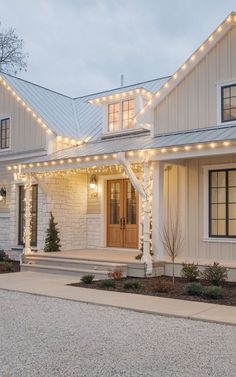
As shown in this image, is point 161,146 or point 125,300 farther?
point 161,146

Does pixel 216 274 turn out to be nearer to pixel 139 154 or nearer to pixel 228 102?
pixel 139 154

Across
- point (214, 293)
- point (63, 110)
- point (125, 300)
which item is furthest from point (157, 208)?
point (63, 110)

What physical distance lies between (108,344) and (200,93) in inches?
315

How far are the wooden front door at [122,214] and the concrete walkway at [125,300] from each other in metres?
3.45

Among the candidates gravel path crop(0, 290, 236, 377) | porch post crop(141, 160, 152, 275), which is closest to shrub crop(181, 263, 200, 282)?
porch post crop(141, 160, 152, 275)

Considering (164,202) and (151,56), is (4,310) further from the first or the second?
(151,56)

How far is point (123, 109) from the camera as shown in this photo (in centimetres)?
1476

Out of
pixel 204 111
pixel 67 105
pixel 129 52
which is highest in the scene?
pixel 129 52

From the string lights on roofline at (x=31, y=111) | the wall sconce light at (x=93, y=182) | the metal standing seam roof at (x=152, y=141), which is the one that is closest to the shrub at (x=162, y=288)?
the metal standing seam roof at (x=152, y=141)

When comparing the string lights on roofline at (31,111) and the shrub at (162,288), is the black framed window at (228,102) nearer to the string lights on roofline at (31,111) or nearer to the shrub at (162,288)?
the shrub at (162,288)

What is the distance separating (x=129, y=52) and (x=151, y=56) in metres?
6.96

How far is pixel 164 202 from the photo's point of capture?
1209 centimetres

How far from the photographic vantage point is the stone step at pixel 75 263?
11.1 metres

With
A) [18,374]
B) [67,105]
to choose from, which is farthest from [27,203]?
[18,374]
